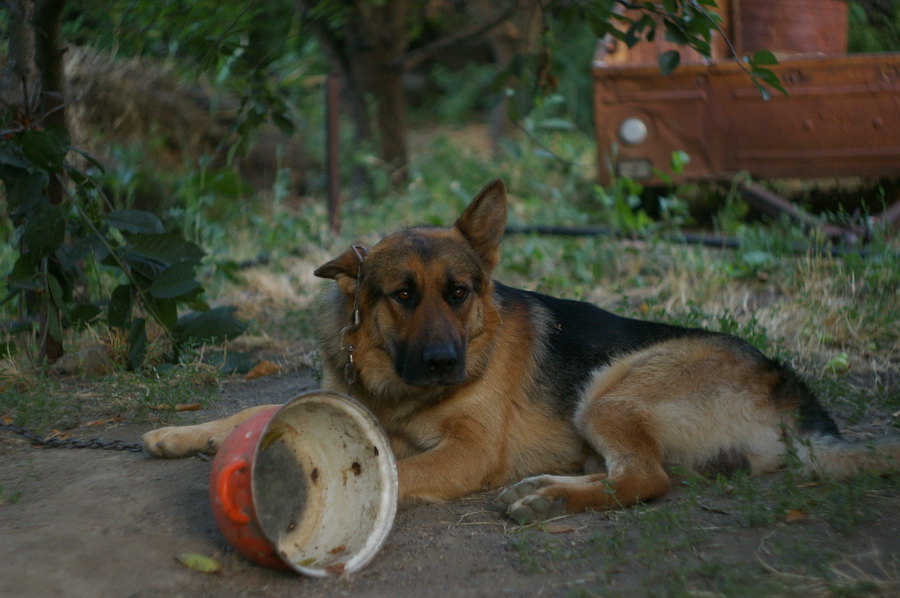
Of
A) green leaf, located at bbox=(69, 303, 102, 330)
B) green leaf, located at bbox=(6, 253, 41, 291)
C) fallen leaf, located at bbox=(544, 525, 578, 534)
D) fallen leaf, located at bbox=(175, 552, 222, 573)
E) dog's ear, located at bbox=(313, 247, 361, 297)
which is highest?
dog's ear, located at bbox=(313, 247, 361, 297)

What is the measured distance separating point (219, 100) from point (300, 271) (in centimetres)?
454

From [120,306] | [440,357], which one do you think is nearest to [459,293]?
[440,357]

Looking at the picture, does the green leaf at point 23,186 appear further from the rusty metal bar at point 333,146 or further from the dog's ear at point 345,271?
the rusty metal bar at point 333,146

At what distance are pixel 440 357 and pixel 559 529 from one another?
0.83m

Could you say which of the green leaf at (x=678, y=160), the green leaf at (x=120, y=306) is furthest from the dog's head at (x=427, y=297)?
the green leaf at (x=678, y=160)

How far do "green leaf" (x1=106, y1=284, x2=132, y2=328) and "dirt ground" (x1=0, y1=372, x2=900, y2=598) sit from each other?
1.32 metres

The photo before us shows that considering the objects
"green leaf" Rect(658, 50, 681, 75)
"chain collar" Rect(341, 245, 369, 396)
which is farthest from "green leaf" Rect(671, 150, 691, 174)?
"chain collar" Rect(341, 245, 369, 396)

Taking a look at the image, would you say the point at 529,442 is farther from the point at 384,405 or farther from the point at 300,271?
the point at 300,271

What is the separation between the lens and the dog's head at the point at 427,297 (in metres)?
3.24

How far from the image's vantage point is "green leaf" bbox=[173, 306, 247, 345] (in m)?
4.60

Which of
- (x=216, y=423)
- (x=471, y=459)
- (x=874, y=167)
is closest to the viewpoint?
(x=471, y=459)

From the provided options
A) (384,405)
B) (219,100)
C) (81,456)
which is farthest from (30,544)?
(219,100)

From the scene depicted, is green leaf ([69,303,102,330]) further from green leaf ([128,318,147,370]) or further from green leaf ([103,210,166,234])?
green leaf ([103,210,166,234])

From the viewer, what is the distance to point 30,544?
2604 millimetres
